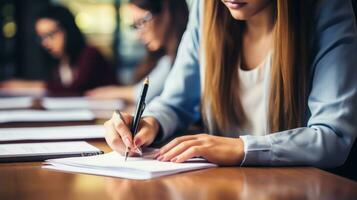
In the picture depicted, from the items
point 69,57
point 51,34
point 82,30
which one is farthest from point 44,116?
point 82,30

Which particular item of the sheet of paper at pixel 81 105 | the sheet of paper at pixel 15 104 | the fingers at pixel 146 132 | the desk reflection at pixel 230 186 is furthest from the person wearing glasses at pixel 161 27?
the desk reflection at pixel 230 186

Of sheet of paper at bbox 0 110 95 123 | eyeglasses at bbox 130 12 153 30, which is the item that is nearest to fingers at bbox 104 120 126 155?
sheet of paper at bbox 0 110 95 123

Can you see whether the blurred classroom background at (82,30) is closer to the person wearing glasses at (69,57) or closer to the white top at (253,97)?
the person wearing glasses at (69,57)

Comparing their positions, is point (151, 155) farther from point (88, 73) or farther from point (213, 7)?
point (88, 73)

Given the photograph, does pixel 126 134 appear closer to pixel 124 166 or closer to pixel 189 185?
pixel 124 166

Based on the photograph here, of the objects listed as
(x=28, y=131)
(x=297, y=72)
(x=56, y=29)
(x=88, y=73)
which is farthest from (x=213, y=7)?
(x=56, y=29)

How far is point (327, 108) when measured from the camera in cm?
128

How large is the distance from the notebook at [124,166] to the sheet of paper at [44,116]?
0.74 m

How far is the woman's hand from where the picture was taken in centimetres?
121

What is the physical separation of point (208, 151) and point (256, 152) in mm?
96

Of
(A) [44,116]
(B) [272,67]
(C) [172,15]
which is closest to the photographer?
(B) [272,67]

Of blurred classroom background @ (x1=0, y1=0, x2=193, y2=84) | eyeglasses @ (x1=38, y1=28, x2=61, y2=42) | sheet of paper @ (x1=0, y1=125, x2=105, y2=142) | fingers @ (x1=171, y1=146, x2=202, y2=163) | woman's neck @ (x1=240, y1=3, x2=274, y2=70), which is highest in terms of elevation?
woman's neck @ (x1=240, y1=3, x2=274, y2=70)

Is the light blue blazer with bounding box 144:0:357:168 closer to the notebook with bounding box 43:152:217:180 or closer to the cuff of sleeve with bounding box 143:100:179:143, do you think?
the cuff of sleeve with bounding box 143:100:179:143

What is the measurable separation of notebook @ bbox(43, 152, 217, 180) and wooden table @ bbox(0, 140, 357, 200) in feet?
0.07
